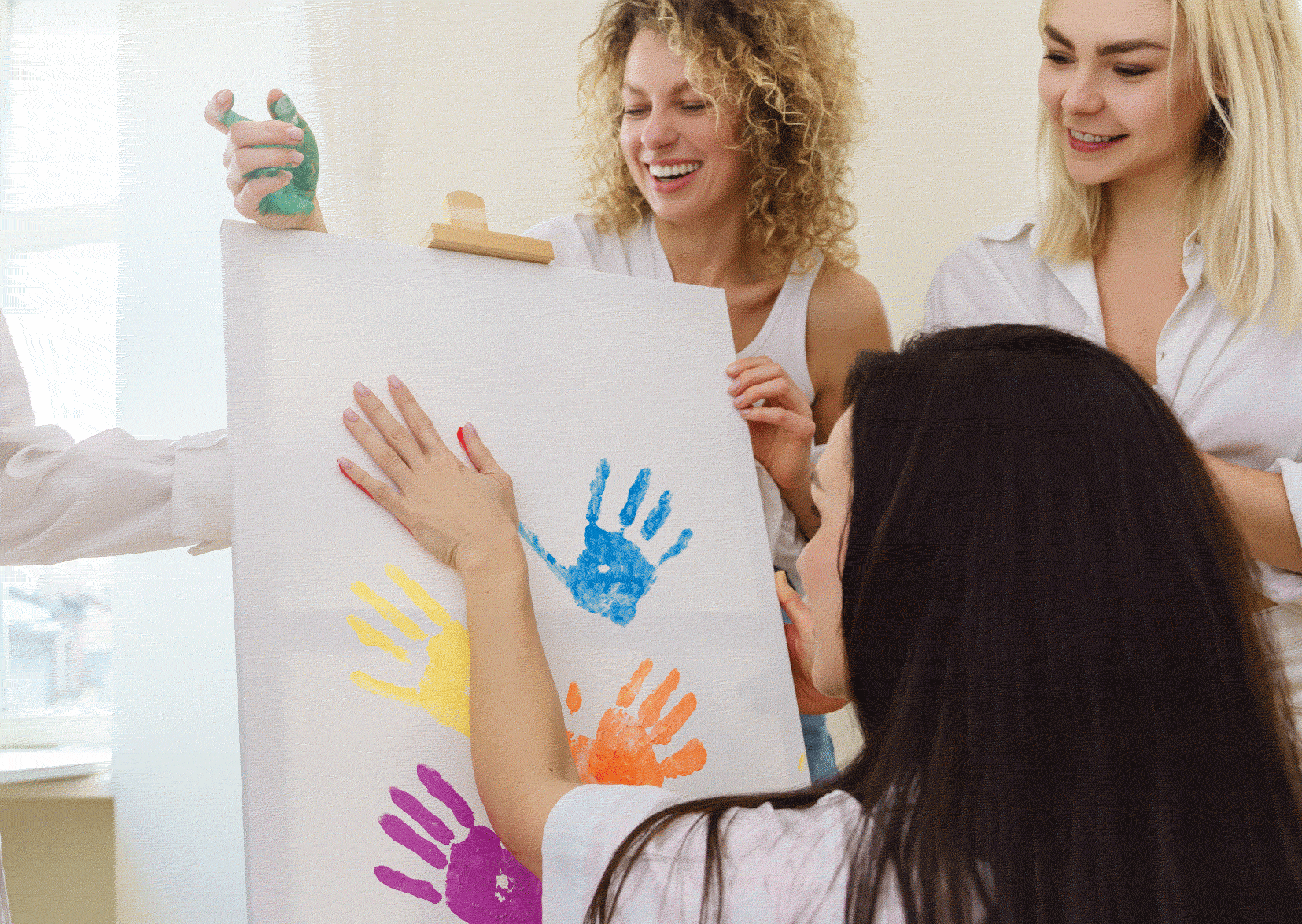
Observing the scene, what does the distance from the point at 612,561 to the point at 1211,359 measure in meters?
0.73

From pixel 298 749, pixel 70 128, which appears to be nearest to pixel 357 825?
pixel 298 749

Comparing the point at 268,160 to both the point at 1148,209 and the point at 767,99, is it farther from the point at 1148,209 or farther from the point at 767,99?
the point at 1148,209

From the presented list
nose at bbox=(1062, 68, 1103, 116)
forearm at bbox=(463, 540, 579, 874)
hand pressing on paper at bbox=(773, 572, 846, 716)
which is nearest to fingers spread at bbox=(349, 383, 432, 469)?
→ forearm at bbox=(463, 540, 579, 874)

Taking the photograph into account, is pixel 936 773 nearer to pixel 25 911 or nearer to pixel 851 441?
pixel 851 441

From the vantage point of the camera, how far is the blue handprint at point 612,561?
→ 3.28 ft

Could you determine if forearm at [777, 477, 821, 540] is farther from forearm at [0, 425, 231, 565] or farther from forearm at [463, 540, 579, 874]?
forearm at [0, 425, 231, 565]

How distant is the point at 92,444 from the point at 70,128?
0.87 meters

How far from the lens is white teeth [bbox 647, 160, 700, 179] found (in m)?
1.35

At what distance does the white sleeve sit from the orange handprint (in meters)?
0.40

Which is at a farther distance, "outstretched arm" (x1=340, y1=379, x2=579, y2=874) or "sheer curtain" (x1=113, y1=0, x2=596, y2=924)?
"sheer curtain" (x1=113, y1=0, x2=596, y2=924)

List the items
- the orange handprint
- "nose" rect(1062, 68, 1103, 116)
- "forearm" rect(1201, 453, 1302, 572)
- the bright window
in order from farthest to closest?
the bright window < "nose" rect(1062, 68, 1103, 116) < "forearm" rect(1201, 453, 1302, 572) < the orange handprint

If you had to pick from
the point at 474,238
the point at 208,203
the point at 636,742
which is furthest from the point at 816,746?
the point at 208,203

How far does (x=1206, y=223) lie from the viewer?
1218 millimetres

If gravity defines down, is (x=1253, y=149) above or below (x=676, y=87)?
below
